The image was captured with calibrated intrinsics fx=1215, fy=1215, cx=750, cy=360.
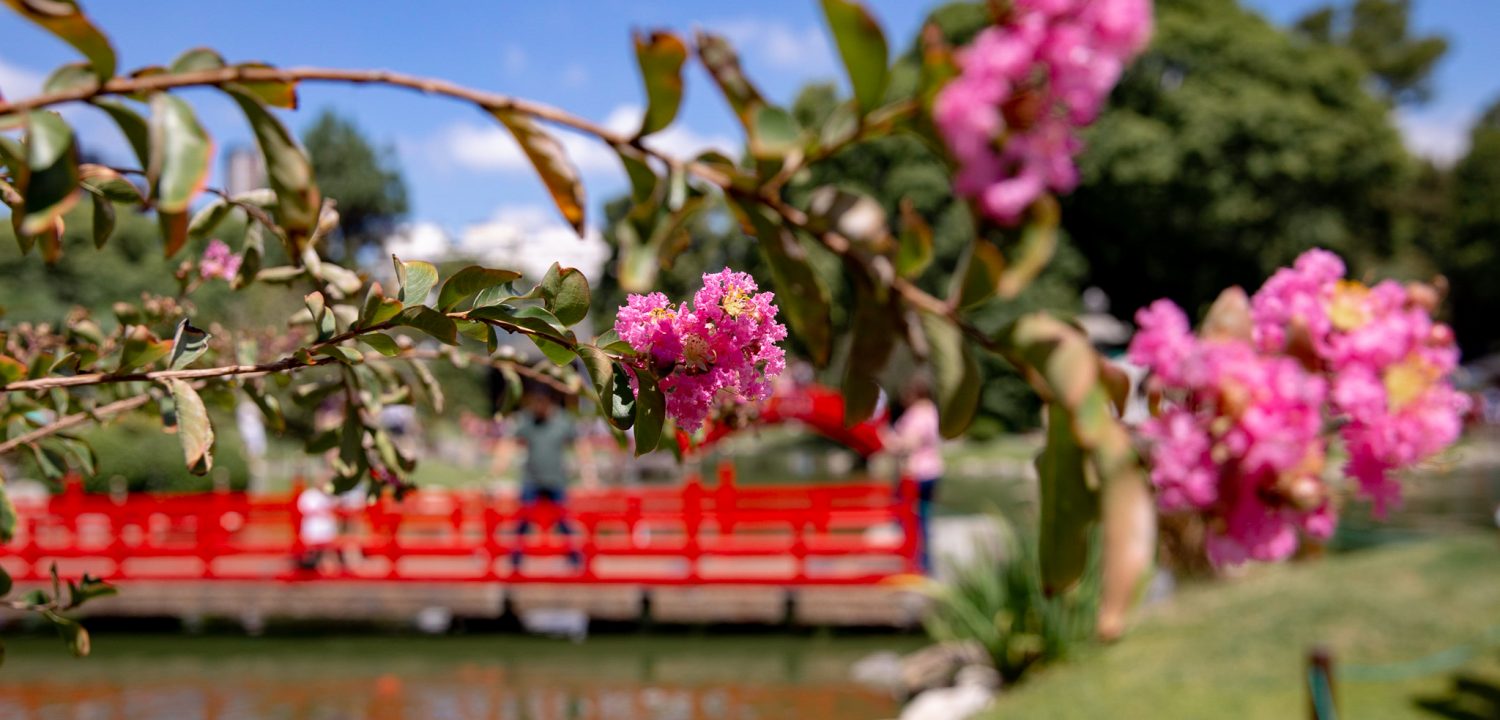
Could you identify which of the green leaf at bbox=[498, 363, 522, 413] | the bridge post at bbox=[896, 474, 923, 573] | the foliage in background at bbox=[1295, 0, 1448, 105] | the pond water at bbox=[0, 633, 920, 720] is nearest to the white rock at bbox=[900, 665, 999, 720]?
the pond water at bbox=[0, 633, 920, 720]

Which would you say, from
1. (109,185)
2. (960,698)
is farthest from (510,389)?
(960,698)

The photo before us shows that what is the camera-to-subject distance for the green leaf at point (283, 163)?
0.69 metres

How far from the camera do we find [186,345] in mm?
1125

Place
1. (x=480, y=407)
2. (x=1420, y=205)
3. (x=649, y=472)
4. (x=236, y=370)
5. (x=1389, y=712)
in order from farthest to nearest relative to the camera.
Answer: (x=1420, y=205)
(x=480, y=407)
(x=649, y=472)
(x=1389, y=712)
(x=236, y=370)

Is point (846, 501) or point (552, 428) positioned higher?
point (552, 428)

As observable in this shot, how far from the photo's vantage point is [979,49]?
565 mm

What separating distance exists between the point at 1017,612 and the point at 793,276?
5320mm

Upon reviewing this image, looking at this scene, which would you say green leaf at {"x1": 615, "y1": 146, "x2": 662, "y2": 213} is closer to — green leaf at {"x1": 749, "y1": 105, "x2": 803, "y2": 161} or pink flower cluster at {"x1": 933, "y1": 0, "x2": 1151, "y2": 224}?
green leaf at {"x1": 749, "y1": 105, "x2": 803, "y2": 161}

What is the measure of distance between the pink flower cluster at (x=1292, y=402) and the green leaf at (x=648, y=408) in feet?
1.10

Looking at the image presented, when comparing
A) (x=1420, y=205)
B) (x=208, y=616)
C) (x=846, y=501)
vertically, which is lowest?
(x=208, y=616)

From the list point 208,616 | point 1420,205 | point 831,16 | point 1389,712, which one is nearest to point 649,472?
point 208,616

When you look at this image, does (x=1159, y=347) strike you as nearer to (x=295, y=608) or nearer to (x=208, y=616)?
(x=295, y=608)

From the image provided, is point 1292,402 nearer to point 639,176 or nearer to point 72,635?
point 639,176

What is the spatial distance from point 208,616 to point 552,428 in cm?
318
